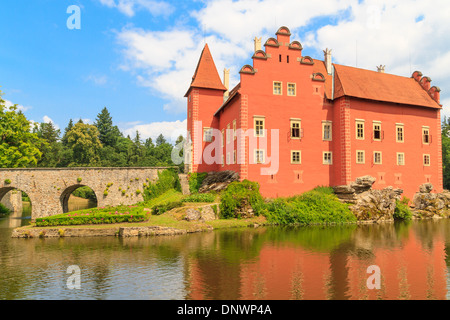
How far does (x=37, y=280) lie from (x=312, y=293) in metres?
9.67

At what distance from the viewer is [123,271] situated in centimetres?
1307

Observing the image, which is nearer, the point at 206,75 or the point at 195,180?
the point at 195,180

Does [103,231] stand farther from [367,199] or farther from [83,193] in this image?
[83,193]

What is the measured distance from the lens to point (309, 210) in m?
30.2

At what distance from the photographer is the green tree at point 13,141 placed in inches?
1640

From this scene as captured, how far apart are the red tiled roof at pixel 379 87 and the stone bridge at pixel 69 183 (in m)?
23.0

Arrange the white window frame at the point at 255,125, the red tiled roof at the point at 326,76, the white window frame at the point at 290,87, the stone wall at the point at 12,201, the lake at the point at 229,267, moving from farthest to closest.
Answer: the stone wall at the point at 12,201 < the red tiled roof at the point at 326,76 < the white window frame at the point at 290,87 < the white window frame at the point at 255,125 < the lake at the point at 229,267

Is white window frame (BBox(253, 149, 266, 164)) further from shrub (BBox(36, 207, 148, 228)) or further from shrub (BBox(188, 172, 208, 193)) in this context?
shrub (BBox(36, 207, 148, 228))

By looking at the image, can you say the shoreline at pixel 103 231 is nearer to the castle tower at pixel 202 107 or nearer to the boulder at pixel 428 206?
the castle tower at pixel 202 107

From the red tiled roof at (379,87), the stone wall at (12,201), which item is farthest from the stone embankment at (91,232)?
the stone wall at (12,201)

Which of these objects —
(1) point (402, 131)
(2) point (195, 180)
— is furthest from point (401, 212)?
(2) point (195, 180)

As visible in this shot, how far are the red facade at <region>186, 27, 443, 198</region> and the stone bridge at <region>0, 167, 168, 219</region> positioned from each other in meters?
6.81

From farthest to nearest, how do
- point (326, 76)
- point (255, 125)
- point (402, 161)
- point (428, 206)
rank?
point (326, 76) < point (402, 161) < point (428, 206) < point (255, 125)

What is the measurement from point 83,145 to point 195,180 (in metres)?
39.8
